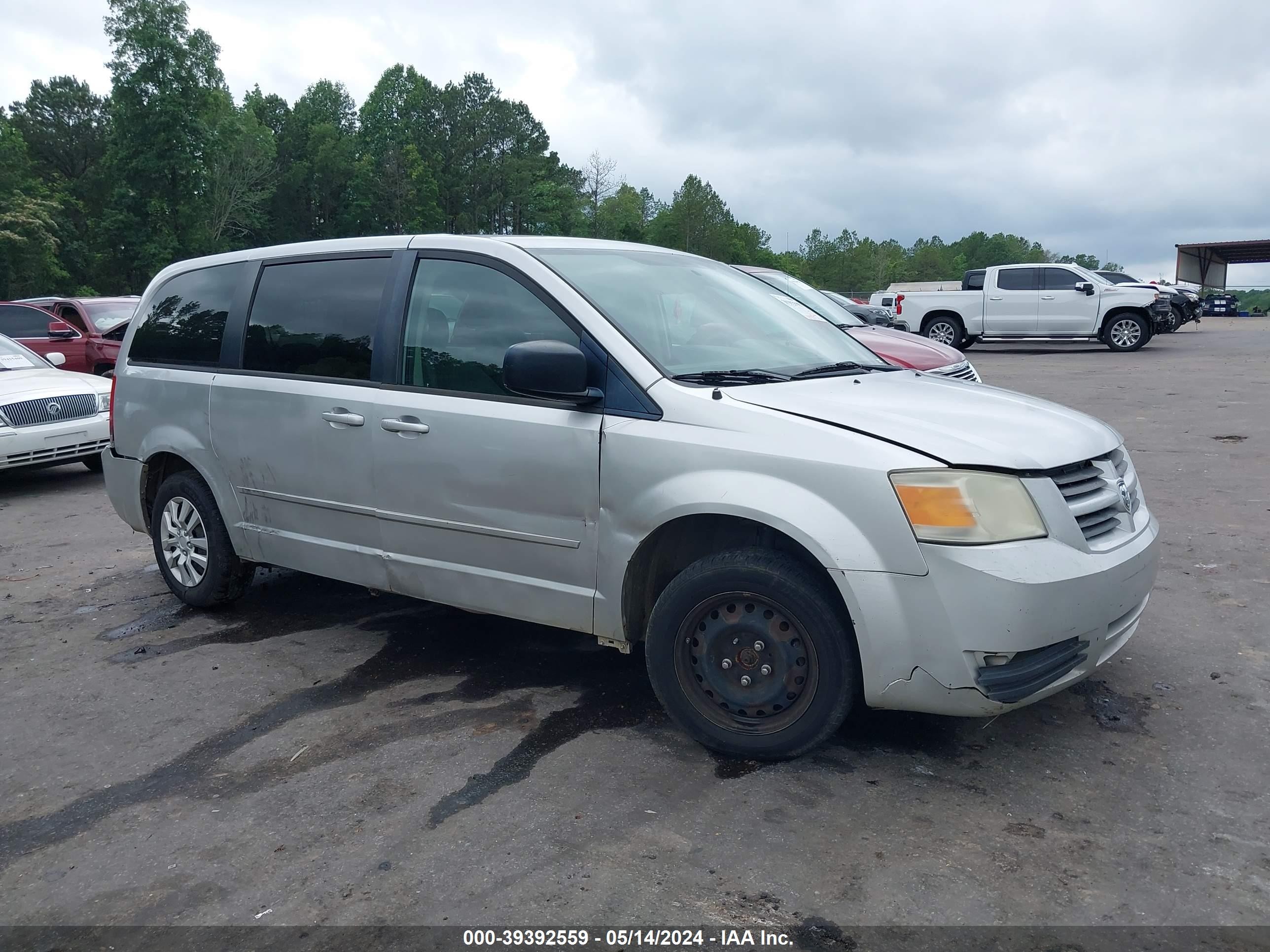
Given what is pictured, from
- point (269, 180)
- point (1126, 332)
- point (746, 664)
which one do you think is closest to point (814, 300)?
point (746, 664)

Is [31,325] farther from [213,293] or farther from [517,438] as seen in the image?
[517,438]

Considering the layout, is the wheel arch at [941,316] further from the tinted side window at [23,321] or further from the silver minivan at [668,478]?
the silver minivan at [668,478]

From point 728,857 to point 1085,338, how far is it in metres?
22.1

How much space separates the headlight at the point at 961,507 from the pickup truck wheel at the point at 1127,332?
2113cm

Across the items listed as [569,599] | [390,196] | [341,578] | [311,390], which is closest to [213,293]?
[311,390]

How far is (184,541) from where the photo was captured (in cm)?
543

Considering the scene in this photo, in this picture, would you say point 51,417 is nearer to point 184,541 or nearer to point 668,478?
point 184,541

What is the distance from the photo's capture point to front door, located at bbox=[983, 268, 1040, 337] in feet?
73.0

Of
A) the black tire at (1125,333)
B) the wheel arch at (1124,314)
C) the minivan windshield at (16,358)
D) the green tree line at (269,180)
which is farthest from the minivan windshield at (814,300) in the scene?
the green tree line at (269,180)

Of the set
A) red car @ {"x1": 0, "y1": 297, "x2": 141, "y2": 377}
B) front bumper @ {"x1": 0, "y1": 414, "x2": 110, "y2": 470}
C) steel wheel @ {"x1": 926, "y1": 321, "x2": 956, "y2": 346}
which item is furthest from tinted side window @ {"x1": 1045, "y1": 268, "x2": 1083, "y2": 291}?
front bumper @ {"x1": 0, "y1": 414, "x2": 110, "y2": 470}

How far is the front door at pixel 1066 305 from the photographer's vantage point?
22.0 meters

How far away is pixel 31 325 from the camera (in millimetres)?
14930

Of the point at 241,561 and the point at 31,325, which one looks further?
the point at 31,325

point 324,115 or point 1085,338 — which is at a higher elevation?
point 324,115
